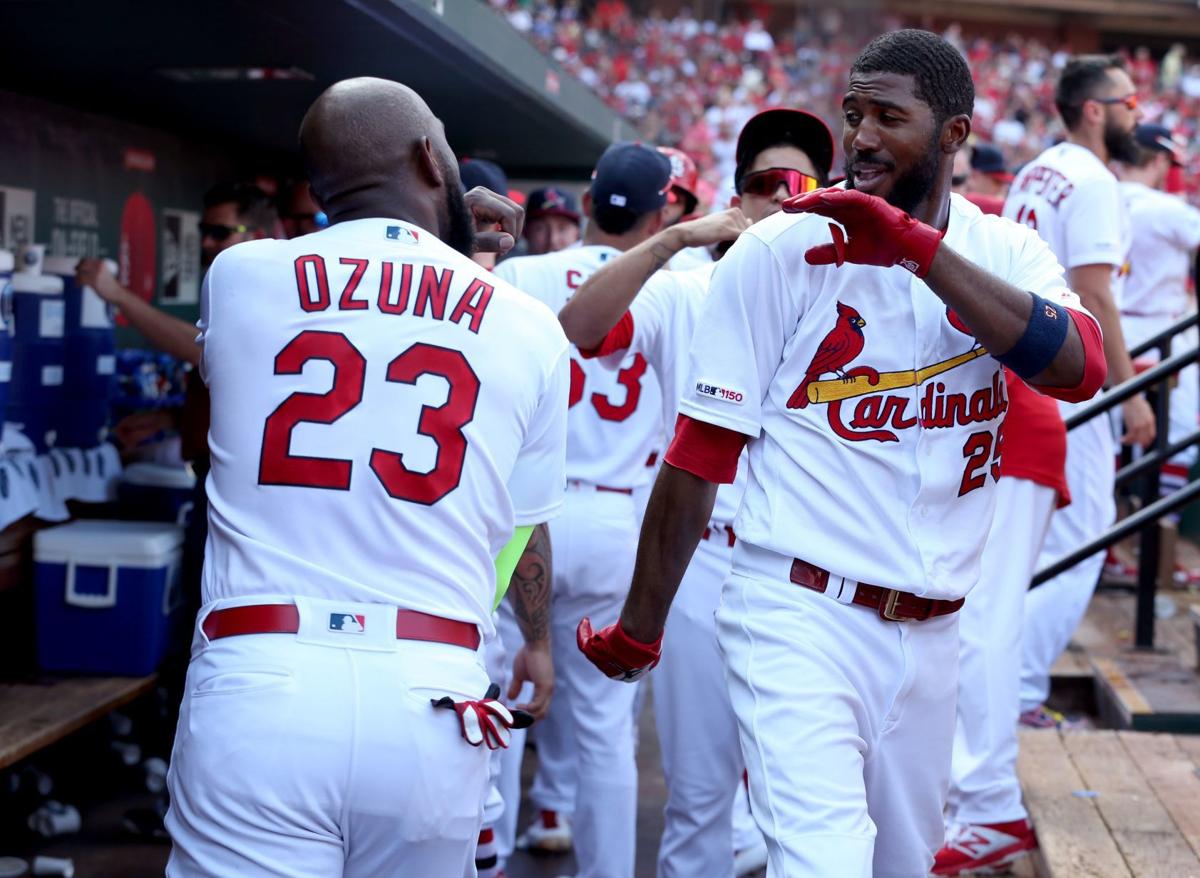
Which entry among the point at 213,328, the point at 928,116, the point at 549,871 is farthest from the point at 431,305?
the point at 549,871

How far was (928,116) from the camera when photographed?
8.60 ft

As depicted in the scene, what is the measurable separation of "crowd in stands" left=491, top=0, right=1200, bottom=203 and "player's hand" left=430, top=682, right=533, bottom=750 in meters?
20.0

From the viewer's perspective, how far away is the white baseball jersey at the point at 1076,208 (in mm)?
4930

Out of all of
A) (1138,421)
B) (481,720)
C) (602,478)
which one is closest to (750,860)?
(602,478)

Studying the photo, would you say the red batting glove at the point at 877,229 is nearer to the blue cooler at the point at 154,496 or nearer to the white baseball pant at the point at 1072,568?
the white baseball pant at the point at 1072,568

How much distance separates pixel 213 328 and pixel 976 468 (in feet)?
4.59

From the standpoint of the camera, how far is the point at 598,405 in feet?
15.0

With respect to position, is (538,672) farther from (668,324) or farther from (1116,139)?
(1116,139)

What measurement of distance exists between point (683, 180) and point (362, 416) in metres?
3.56

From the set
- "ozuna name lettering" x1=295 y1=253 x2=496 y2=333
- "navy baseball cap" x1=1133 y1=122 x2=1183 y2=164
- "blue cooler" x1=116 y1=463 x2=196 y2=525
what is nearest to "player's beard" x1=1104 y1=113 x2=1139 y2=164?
"navy baseball cap" x1=1133 y1=122 x2=1183 y2=164

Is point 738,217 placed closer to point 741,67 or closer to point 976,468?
point 976,468

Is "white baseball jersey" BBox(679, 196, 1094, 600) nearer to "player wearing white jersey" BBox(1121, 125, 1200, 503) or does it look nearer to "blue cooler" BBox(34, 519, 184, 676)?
"blue cooler" BBox(34, 519, 184, 676)

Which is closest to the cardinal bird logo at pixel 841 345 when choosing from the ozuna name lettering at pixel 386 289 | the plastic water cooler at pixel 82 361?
the ozuna name lettering at pixel 386 289

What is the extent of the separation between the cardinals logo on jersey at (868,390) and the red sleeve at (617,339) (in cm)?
133
